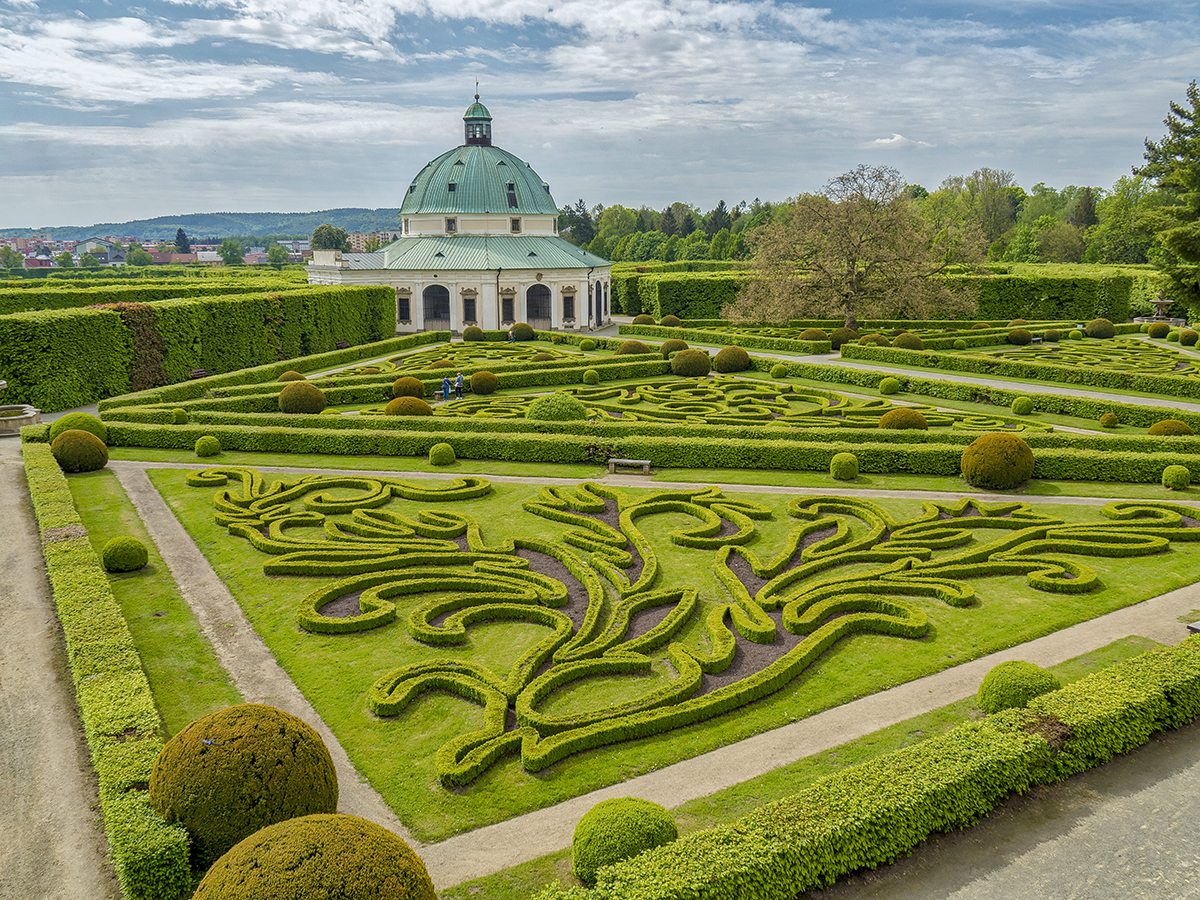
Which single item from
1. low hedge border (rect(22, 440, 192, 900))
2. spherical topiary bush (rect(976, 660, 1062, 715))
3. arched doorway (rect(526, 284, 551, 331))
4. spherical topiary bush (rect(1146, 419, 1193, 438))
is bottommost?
spherical topiary bush (rect(976, 660, 1062, 715))

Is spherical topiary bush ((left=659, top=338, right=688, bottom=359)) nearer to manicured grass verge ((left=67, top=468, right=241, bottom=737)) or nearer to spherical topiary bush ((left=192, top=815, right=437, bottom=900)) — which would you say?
manicured grass verge ((left=67, top=468, right=241, bottom=737))

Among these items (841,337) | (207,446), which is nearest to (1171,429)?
(841,337)

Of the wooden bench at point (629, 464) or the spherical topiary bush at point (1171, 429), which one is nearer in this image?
the wooden bench at point (629, 464)

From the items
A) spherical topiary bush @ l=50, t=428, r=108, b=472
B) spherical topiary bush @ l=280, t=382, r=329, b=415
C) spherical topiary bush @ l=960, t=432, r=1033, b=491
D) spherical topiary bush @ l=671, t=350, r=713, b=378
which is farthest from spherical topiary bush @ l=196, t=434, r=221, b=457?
spherical topiary bush @ l=671, t=350, r=713, b=378

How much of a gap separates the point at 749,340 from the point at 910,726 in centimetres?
3944

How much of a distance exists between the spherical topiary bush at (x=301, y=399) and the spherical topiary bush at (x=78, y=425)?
21.7 ft

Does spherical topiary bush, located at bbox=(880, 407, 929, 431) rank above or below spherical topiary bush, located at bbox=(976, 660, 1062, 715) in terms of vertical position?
above

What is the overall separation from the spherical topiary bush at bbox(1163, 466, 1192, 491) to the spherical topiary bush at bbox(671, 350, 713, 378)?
21381mm

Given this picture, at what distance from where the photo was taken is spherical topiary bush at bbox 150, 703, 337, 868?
25.1 feet

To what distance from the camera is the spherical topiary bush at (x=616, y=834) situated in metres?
7.66

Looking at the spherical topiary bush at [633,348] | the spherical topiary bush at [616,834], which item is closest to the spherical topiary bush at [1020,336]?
the spherical topiary bush at [633,348]

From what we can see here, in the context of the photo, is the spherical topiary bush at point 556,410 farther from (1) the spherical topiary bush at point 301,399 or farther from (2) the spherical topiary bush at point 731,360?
(2) the spherical topiary bush at point 731,360

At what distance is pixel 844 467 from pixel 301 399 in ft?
64.0

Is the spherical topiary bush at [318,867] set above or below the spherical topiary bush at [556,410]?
below
